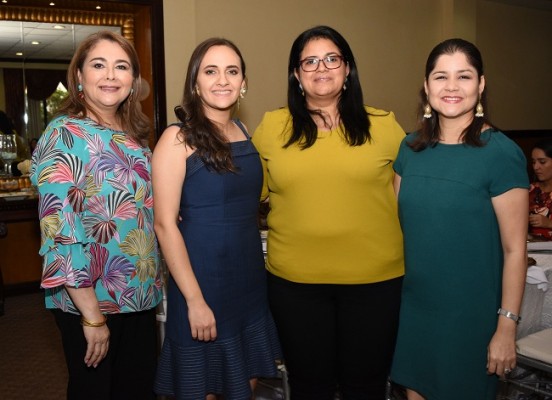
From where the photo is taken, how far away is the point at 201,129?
5.39 ft

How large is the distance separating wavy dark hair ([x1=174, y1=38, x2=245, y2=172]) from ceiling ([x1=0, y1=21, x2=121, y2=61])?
299cm

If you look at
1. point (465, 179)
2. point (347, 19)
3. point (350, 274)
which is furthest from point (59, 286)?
point (347, 19)

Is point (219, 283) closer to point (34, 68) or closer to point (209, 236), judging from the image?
point (209, 236)

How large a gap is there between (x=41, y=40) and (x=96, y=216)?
3.35m

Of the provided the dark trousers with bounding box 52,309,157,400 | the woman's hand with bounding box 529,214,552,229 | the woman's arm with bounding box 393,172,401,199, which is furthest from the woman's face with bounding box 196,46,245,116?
the woman's hand with bounding box 529,214,552,229

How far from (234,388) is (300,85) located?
99 centimetres

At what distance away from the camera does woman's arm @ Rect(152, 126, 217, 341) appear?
5.20 feet

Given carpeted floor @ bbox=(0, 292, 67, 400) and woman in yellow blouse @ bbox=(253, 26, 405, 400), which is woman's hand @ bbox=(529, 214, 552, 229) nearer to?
woman in yellow blouse @ bbox=(253, 26, 405, 400)

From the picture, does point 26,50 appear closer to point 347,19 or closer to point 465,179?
point 347,19

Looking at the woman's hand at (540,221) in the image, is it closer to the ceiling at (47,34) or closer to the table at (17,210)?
the ceiling at (47,34)

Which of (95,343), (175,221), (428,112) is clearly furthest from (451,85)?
(95,343)

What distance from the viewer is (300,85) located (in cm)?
188

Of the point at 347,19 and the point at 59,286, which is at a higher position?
the point at 347,19

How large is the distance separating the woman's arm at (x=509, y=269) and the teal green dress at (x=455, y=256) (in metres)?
0.02
